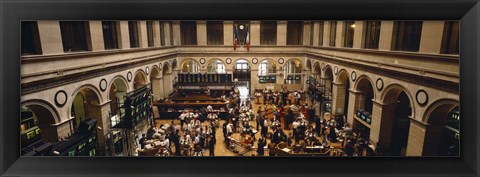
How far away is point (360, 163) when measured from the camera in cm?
342

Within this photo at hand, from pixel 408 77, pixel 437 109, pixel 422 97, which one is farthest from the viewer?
pixel 408 77

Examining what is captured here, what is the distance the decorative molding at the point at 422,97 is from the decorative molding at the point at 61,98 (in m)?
10.9

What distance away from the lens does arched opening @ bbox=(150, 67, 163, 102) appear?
1726 cm

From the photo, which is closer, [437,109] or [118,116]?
[437,109]

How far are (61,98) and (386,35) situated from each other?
11.3m

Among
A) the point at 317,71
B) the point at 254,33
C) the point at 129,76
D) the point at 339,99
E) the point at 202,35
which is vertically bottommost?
the point at 339,99

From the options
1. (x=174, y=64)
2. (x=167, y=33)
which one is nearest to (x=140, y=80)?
(x=167, y=33)

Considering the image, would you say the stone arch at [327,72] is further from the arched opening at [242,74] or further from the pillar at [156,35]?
the pillar at [156,35]

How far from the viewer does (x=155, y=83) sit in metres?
17.6

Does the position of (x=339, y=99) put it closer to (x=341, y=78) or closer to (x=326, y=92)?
(x=341, y=78)
